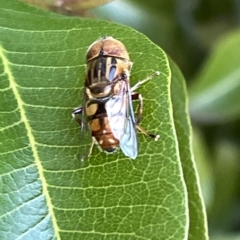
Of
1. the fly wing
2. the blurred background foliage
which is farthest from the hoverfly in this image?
the blurred background foliage

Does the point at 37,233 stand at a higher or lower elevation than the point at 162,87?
lower

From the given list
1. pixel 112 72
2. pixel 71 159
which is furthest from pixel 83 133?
pixel 112 72

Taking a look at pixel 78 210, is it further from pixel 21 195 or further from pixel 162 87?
pixel 162 87

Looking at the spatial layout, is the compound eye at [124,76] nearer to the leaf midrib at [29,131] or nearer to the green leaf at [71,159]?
the green leaf at [71,159]

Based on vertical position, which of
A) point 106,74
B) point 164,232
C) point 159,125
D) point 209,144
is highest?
point 209,144

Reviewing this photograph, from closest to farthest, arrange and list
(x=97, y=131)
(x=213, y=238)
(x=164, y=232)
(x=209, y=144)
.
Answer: (x=164, y=232) → (x=97, y=131) → (x=213, y=238) → (x=209, y=144)

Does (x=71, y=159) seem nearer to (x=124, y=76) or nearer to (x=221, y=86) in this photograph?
(x=124, y=76)

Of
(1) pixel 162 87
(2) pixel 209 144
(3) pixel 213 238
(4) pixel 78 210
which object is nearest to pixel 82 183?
(4) pixel 78 210
